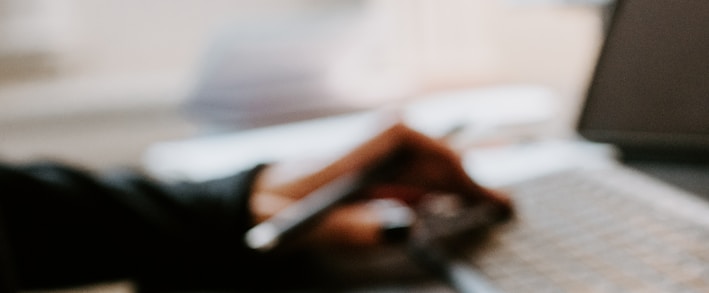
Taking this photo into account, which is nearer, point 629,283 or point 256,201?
point 629,283

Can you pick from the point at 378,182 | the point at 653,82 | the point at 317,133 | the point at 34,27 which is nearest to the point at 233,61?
the point at 317,133

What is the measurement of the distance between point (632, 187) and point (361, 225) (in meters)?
0.22

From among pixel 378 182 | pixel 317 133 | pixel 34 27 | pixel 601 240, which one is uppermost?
pixel 34 27

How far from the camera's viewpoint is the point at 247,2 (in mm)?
1317

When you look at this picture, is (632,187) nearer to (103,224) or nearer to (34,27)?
(103,224)

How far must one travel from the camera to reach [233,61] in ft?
3.65

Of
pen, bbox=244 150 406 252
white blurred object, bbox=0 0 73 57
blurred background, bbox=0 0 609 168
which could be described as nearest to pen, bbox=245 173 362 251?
pen, bbox=244 150 406 252

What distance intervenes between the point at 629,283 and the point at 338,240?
25 cm

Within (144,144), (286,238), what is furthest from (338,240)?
(144,144)

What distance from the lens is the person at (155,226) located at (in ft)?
1.87

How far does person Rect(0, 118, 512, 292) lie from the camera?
571mm

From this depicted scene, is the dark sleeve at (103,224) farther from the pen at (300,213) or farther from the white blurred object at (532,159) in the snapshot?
the white blurred object at (532,159)

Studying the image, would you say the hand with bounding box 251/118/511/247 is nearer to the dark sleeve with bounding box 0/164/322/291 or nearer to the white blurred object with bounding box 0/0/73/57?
the dark sleeve with bounding box 0/164/322/291

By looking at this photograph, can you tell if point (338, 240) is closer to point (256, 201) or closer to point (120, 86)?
point (256, 201)
